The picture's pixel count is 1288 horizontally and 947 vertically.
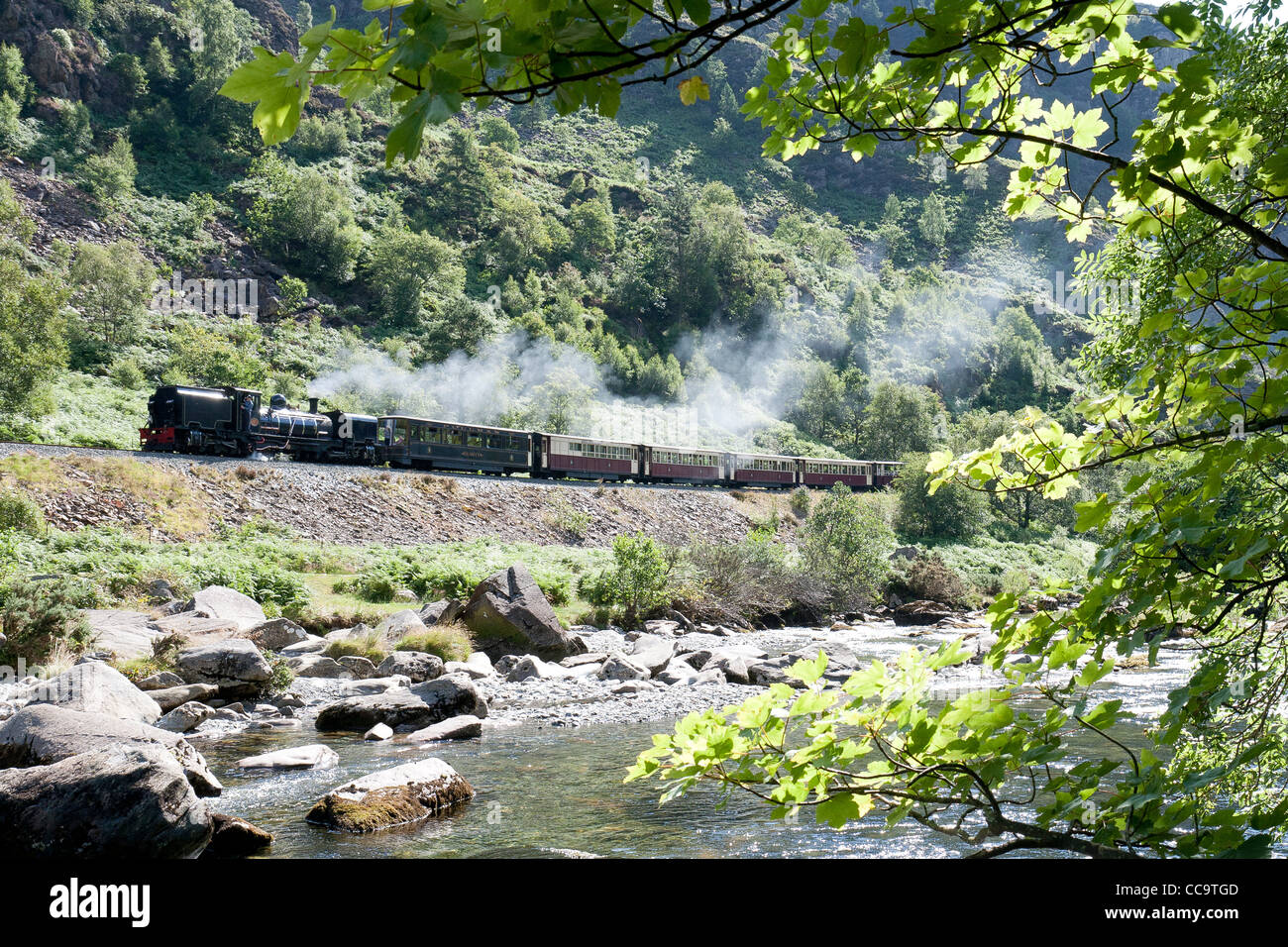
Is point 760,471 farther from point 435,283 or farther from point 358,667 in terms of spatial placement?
point 435,283

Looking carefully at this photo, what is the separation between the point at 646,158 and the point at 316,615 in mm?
157754

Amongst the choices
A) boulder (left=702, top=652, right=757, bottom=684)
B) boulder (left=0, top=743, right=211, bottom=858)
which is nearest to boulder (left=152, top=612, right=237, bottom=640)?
boulder (left=0, top=743, right=211, bottom=858)

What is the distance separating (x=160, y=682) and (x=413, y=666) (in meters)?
4.19

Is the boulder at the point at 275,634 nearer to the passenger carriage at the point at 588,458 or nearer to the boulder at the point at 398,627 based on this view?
the boulder at the point at 398,627

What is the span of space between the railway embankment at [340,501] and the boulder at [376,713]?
1288 cm

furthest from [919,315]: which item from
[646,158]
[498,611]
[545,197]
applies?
[498,611]

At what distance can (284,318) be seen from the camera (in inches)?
2721

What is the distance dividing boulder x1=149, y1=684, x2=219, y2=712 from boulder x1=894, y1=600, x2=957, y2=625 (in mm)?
22652

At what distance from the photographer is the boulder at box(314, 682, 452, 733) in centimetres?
1159

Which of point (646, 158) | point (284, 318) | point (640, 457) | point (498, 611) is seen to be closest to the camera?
point (498, 611)

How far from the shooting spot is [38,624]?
1270 centimetres

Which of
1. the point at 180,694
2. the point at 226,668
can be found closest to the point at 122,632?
the point at 226,668

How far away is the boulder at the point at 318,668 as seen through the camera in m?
14.6
